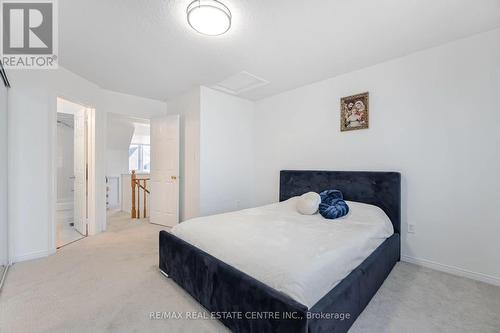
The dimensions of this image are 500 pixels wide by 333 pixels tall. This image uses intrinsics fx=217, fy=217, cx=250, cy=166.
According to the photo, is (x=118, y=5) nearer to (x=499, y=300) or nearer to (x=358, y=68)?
(x=358, y=68)

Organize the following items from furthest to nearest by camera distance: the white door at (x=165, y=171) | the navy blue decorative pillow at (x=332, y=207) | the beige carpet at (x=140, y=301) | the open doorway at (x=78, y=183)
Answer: the white door at (x=165, y=171) < the open doorway at (x=78, y=183) < the navy blue decorative pillow at (x=332, y=207) < the beige carpet at (x=140, y=301)

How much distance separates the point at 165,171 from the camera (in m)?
4.18

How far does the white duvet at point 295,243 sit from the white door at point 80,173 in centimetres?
238

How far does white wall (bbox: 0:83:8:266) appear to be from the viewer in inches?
90.4

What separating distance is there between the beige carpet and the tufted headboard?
27.7 inches

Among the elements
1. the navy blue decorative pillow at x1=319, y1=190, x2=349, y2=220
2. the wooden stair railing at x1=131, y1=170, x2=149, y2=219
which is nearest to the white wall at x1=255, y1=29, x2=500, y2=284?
the navy blue decorative pillow at x1=319, y1=190, x2=349, y2=220

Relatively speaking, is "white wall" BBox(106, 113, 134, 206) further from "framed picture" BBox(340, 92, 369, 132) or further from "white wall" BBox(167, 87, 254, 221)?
"framed picture" BBox(340, 92, 369, 132)

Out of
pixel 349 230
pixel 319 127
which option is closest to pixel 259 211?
pixel 349 230

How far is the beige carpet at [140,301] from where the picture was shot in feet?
5.06

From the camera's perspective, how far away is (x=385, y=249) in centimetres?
213

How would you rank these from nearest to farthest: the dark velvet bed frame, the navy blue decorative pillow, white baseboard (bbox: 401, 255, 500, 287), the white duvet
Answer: the dark velvet bed frame
the white duvet
white baseboard (bbox: 401, 255, 500, 287)
the navy blue decorative pillow

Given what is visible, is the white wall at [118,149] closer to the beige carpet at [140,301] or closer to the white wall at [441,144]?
the beige carpet at [140,301]

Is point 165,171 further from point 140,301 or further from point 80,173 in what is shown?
point 140,301

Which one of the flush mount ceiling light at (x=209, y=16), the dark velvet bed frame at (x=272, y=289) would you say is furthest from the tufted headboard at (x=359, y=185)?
the flush mount ceiling light at (x=209, y=16)
